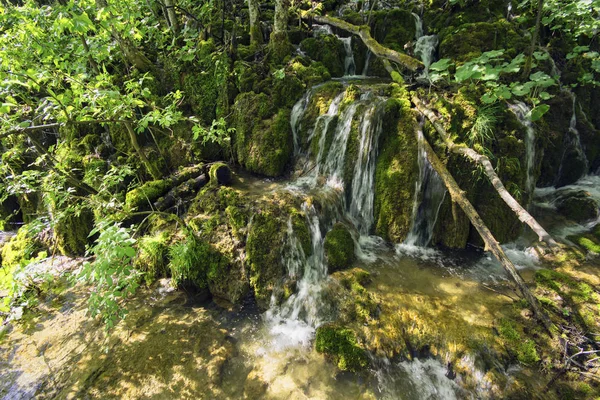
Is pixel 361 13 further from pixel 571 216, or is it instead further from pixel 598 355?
pixel 598 355

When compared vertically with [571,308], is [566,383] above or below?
below

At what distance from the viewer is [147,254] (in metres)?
5.30

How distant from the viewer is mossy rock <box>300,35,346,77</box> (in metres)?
8.56

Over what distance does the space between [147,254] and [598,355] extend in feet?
23.0

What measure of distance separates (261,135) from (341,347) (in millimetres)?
5166

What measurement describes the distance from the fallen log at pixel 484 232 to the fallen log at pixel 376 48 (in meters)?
1.60

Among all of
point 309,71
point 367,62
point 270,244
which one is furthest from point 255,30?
point 270,244

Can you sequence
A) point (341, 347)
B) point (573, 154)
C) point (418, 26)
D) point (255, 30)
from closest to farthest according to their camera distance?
point (341, 347)
point (573, 154)
point (255, 30)
point (418, 26)

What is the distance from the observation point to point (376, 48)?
704 cm

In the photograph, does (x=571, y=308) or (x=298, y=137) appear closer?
(x=571, y=308)

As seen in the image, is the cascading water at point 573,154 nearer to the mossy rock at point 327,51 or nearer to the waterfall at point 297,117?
the mossy rock at point 327,51

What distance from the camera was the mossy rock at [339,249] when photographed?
16.9ft

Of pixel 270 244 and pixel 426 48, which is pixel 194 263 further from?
pixel 426 48

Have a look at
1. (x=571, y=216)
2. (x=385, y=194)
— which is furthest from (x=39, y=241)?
(x=571, y=216)
